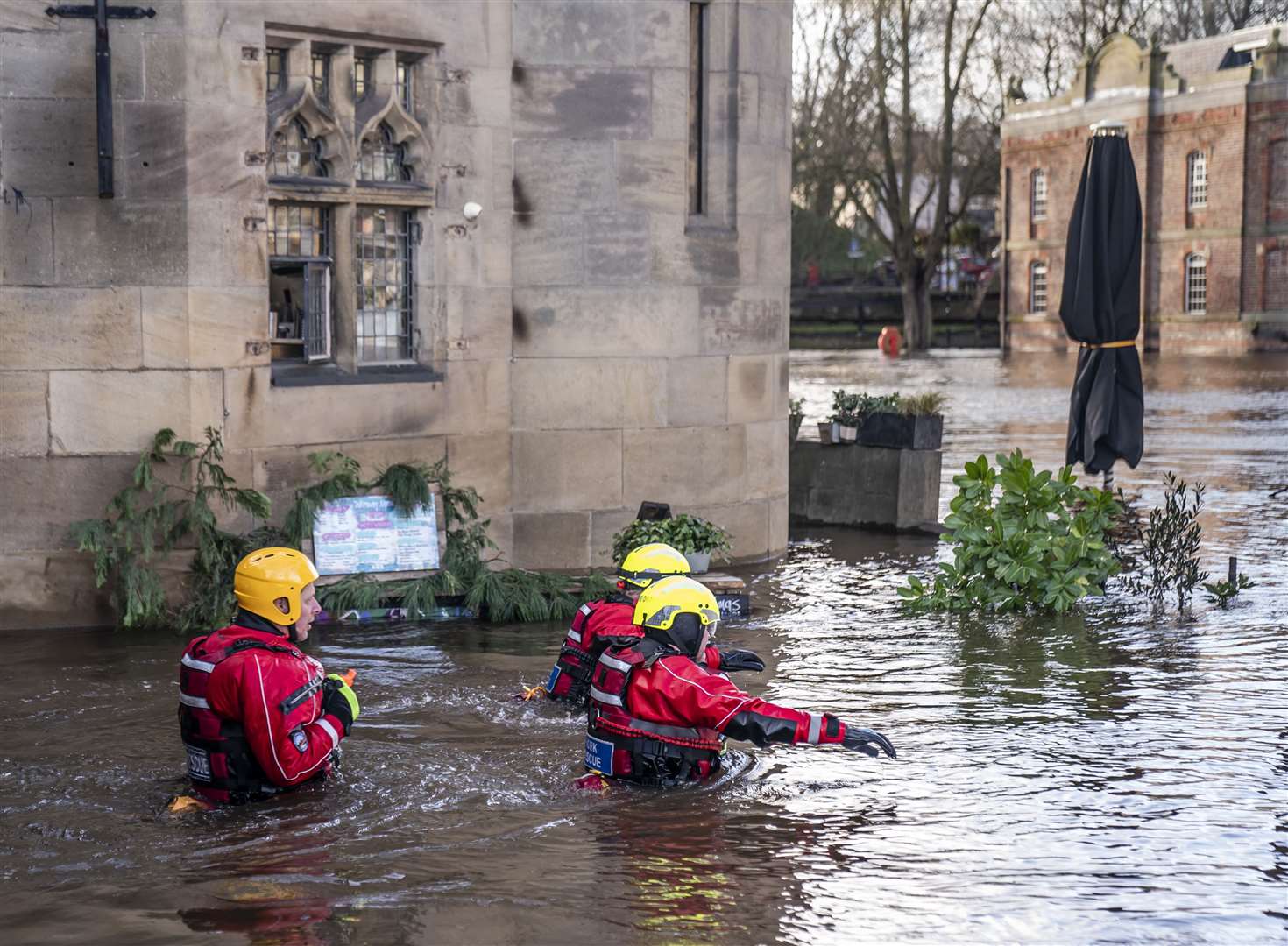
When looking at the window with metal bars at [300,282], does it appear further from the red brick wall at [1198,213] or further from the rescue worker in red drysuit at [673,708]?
the red brick wall at [1198,213]

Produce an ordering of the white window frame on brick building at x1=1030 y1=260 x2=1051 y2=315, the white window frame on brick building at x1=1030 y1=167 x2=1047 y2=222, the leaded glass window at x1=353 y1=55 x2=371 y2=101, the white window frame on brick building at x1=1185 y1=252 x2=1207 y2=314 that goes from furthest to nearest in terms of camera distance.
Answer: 1. the white window frame on brick building at x1=1030 y1=260 x2=1051 y2=315
2. the white window frame on brick building at x1=1030 y1=167 x2=1047 y2=222
3. the white window frame on brick building at x1=1185 y1=252 x2=1207 y2=314
4. the leaded glass window at x1=353 y1=55 x2=371 y2=101

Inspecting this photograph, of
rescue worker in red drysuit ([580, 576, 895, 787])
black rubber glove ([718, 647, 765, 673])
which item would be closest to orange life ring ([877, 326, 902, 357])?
black rubber glove ([718, 647, 765, 673])

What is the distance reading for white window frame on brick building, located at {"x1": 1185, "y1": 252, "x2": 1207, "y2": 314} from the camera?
57031 mm

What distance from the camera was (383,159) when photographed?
498 inches

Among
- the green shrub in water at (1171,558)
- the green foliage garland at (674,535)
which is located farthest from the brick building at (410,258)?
the green shrub in water at (1171,558)

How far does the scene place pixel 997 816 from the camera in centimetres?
713

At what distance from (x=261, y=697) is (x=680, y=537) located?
5868mm

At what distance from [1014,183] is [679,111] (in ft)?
172

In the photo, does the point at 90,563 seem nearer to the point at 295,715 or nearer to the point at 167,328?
the point at 167,328

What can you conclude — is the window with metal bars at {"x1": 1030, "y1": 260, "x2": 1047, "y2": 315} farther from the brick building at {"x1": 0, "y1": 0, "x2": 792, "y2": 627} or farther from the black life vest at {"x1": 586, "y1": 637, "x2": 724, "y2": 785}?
the black life vest at {"x1": 586, "y1": 637, "x2": 724, "y2": 785}

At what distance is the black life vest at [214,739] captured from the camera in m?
6.81

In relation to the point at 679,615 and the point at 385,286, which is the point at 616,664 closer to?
the point at 679,615

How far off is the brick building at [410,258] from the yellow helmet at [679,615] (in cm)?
527

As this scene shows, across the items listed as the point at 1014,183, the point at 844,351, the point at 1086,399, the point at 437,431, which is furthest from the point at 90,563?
the point at 1014,183
